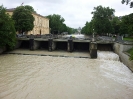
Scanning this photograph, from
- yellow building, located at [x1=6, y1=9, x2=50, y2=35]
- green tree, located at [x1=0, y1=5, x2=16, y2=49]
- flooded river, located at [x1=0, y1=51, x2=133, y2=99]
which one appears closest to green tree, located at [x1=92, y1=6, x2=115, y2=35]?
yellow building, located at [x1=6, y1=9, x2=50, y2=35]

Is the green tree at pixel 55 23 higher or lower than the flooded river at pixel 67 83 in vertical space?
higher

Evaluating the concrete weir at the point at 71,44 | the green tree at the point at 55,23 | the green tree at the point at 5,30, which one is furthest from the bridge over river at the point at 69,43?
the green tree at the point at 55,23

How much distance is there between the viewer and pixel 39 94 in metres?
14.1

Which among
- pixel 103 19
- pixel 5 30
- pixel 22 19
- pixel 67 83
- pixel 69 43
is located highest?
pixel 103 19

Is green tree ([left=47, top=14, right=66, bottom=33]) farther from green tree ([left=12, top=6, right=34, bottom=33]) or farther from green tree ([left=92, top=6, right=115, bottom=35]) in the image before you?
green tree ([left=12, top=6, right=34, bottom=33])

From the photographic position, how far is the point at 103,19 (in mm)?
55719

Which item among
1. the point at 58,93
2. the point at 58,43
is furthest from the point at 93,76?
the point at 58,43

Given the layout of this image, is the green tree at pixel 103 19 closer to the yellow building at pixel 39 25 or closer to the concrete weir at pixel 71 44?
the concrete weir at pixel 71 44

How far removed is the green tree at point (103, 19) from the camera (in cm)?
5475

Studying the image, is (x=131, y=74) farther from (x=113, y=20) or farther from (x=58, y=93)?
(x=113, y=20)

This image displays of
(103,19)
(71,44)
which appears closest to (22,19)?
(71,44)

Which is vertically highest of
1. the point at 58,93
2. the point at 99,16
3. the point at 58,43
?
the point at 99,16

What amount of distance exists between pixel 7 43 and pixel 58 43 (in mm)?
13260

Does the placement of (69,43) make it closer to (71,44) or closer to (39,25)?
(71,44)
